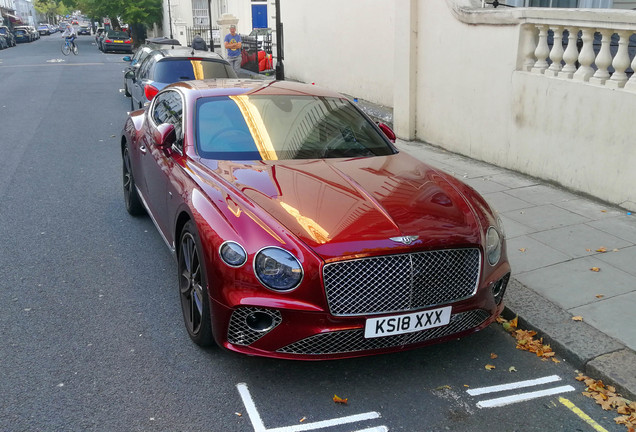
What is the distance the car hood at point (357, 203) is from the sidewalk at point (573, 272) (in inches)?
40.5

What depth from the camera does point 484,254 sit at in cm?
382

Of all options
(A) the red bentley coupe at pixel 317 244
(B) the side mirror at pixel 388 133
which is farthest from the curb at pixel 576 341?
(B) the side mirror at pixel 388 133

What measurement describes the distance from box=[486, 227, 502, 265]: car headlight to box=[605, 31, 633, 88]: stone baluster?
12.0 feet

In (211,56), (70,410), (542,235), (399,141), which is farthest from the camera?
(211,56)

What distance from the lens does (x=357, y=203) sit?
3918 millimetres

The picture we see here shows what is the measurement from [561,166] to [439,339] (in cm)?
455

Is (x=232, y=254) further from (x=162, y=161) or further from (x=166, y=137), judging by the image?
(x=162, y=161)

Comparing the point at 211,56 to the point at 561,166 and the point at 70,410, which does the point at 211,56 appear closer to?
the point at 561,166

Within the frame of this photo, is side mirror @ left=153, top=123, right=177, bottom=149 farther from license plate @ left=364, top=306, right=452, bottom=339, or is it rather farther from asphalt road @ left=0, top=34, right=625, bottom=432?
license plate @ left=364, top=306, right=452, bottom=339

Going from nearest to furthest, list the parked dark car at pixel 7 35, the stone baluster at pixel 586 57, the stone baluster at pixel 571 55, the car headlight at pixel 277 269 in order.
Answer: the car headlight at pixel 277 269 → the stone baluster at pixel 586 57 → the stone baluster at pixel 571 55 → the parked dark car at pixel 7 35

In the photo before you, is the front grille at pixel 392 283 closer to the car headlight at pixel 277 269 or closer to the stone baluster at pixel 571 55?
the car headlight at pixel 277 269

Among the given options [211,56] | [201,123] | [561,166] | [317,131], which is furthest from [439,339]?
[211,56]

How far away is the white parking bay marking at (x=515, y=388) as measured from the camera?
3.58 metres

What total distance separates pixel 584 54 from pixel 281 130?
410 centimetres
